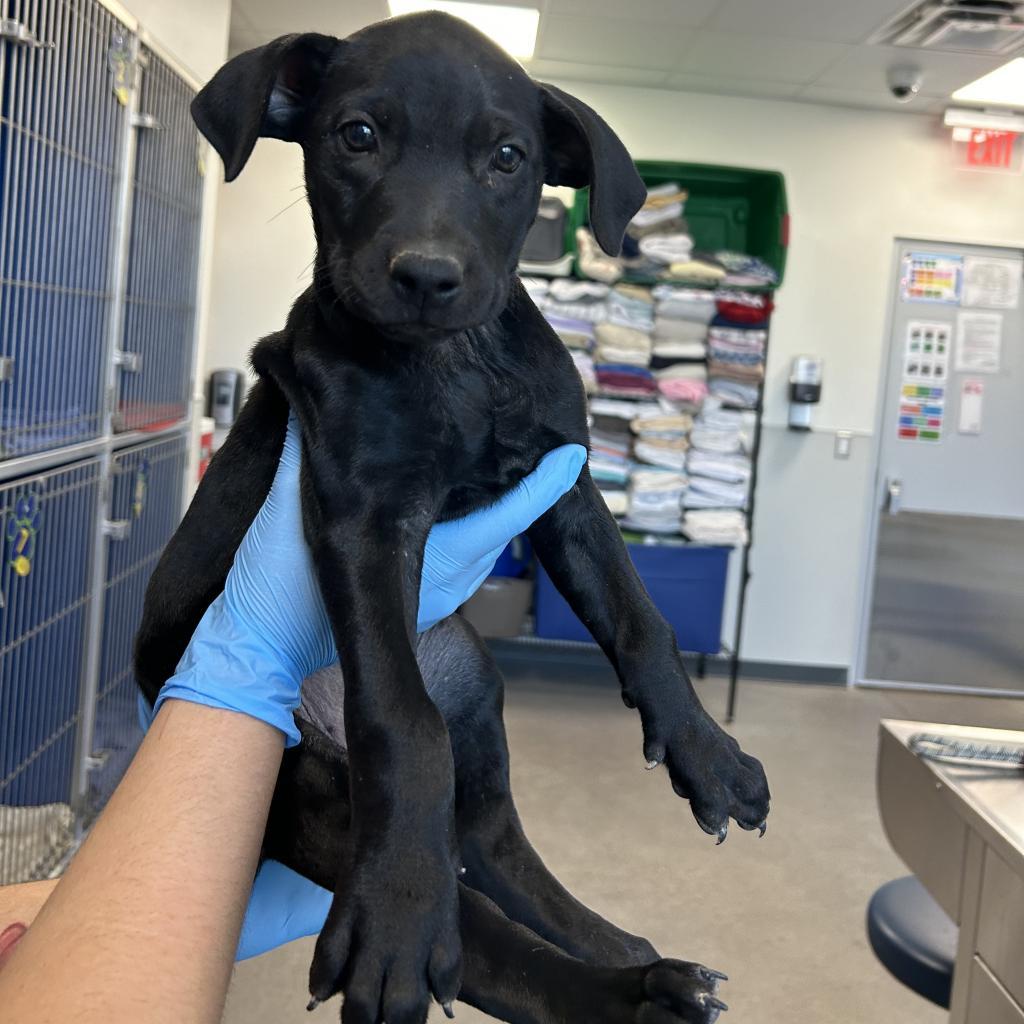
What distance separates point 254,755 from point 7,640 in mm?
1365

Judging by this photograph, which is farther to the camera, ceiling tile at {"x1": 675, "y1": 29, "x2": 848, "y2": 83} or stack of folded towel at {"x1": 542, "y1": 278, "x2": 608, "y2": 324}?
stack of folded towel at {"x1": 542, "y1": 278, "x2": 608, "y2": 324}

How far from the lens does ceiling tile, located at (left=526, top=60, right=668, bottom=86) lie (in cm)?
490

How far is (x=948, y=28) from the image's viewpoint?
13.0 feet

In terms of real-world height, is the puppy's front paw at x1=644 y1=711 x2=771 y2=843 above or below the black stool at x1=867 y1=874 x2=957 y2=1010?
above

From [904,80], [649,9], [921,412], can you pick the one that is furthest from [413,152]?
[921,412]

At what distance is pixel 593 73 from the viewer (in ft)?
16.4

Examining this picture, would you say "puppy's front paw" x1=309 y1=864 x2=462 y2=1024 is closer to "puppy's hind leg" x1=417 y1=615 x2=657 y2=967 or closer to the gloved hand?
"puppy's hind leg" x1=417 y1=615 x2=657 y2=967

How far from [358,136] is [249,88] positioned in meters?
0.12

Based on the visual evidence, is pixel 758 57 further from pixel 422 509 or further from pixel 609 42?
pixel 422 509

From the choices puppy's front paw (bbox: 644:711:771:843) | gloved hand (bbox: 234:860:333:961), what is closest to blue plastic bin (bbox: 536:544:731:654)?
gloved hand (bbox: 234:860:333:961)

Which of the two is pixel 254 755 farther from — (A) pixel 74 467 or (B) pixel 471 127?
(A) pixel 74 467

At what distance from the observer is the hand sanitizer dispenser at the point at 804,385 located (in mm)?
5191

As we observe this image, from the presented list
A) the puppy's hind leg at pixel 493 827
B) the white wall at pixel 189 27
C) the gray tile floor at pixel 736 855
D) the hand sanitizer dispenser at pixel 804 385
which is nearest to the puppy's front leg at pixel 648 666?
the puppy's hind leg at pixel 493 827

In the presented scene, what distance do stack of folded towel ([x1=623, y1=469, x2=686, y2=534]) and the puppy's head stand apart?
3.59m
